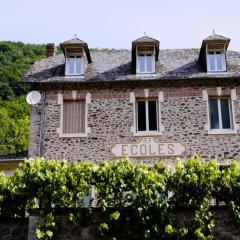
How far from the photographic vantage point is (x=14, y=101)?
35.6 metres

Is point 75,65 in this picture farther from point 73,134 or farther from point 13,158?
point 13,158

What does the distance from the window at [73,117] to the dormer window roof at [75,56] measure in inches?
43.3

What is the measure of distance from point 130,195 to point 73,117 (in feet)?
17.3

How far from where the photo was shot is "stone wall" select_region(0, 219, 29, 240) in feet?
38.3

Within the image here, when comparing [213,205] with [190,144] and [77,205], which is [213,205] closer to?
[77,205]

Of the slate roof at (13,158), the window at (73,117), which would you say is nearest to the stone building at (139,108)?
the window at (73,117)

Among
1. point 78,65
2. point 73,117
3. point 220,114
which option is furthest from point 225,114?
point 78,65

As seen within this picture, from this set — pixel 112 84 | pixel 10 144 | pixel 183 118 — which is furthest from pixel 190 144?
pixel 10 144

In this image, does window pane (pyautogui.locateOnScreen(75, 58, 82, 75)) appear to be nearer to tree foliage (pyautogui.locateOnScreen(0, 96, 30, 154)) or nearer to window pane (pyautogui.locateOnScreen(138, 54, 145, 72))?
window pane (pyautogui.locateOnScreen(138, 54, 145, 72))

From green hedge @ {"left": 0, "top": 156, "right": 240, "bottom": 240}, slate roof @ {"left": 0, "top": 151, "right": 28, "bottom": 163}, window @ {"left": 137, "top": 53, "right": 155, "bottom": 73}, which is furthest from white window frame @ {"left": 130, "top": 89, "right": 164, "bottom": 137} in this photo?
slate roof @ {"left": 0, "top": 151, "right": 28, "bottom": 163}

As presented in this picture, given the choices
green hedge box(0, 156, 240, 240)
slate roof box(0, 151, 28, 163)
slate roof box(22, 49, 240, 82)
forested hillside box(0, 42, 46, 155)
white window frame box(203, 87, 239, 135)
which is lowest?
green hedge box(0, 156, 240, 240)

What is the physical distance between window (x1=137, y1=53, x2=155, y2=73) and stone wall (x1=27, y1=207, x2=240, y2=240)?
647 cm

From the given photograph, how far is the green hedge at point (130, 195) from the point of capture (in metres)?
11.0

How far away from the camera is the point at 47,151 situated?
50.5 ft
